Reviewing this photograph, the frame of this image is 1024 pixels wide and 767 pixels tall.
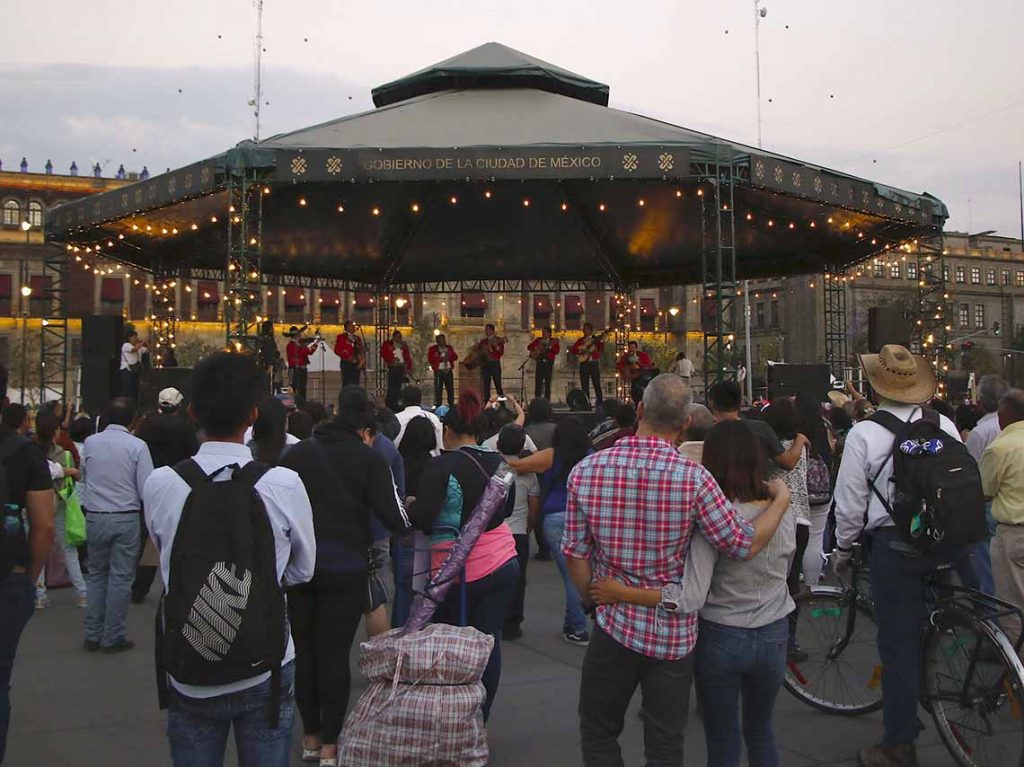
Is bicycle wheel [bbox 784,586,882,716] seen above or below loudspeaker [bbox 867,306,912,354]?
below

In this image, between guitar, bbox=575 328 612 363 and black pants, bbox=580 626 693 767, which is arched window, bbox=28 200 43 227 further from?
black pants, bbox=580 626 693 767

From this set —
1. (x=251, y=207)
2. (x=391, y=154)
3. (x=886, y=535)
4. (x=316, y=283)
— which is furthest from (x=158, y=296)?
(x=886, y=535)

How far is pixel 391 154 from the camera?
14922mm

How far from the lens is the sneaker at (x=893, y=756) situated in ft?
15.4

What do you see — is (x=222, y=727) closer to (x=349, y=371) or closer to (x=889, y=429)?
(x=889, y=429)

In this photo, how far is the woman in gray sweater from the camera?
3678 mm

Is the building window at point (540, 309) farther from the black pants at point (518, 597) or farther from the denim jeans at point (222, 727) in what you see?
the denim jeans at point (222, 727)

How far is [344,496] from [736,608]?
208cm

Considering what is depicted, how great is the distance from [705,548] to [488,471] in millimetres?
1828

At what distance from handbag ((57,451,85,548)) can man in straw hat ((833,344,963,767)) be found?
7.36 m

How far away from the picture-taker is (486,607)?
5219 mm

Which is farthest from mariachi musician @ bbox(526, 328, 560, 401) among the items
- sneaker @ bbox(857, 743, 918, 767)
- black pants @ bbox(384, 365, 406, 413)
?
sneaker @ bbox(857, 743, 918, 767)

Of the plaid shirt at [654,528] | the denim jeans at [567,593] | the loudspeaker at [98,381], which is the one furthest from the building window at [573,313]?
the plaid shirt at [654,528]

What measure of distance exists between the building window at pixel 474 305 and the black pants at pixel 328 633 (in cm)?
4959
